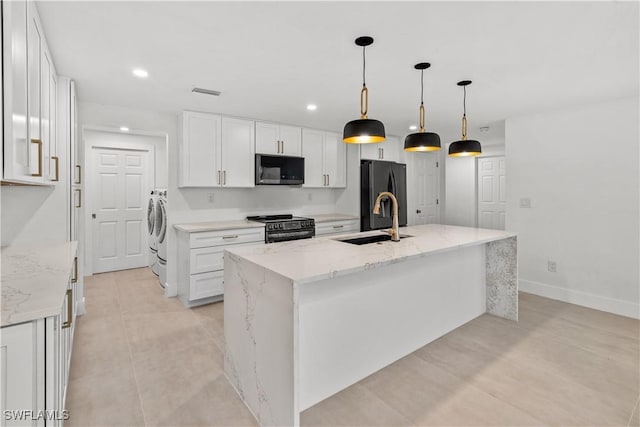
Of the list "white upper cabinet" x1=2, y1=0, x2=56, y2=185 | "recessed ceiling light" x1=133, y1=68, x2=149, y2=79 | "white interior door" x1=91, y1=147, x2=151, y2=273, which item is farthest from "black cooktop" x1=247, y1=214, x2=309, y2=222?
"white upper cabinet" x1=2, y1=0, x2=56, y2=185

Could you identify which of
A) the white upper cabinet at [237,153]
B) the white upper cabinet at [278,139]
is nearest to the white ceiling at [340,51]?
the white upper cabinet at [237,153]

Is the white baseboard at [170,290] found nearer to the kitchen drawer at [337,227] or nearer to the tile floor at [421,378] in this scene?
the tile floor at [421,378]

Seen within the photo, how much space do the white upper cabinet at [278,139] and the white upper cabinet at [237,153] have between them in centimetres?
11

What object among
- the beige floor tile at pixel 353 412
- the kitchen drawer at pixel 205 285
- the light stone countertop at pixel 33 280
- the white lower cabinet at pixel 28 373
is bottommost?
the beige floor tile at pixel 353 412

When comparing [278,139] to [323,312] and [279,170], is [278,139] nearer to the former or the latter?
[279,170]

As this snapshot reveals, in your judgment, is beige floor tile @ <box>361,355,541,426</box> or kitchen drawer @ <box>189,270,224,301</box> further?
kitchen drawer @ <box>189,270,224,301</box>

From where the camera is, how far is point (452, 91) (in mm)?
3094

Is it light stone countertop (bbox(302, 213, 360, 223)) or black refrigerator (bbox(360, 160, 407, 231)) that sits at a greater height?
black refrigerator (bbox(360, 160, 407, 231))

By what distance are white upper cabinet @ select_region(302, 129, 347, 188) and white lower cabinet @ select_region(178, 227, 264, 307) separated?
4.55 feet

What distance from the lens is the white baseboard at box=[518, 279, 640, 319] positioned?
3.32 metres

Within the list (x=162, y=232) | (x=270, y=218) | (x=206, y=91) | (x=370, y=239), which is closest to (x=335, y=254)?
(x=370, y=239)

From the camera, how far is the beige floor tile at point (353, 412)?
1.81 metres

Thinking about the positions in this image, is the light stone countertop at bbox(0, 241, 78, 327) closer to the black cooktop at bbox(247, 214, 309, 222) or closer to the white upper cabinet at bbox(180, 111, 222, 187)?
the white upper cabinet at bbox(180, 111, 222, 187)

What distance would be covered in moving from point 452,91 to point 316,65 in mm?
1415
